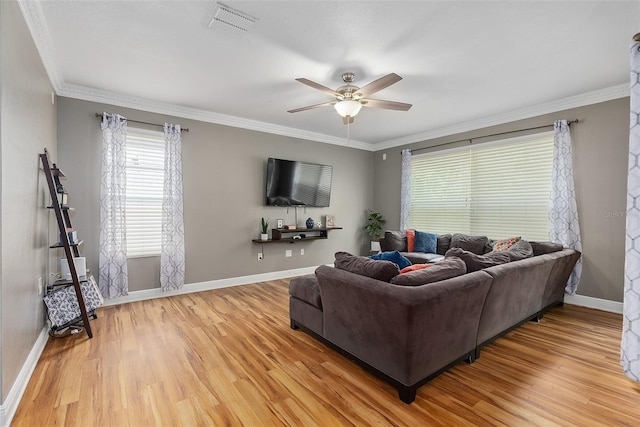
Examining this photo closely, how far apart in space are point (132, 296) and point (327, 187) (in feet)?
12.1

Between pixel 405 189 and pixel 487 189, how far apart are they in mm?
1546

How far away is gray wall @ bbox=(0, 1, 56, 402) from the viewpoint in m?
1.83

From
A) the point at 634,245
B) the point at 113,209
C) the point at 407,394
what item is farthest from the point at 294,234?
the point at 634,245

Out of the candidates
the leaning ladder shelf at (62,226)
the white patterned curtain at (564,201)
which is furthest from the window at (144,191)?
the white patterned curtain at (564,201)

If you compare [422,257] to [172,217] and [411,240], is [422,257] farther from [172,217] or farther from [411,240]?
[172,217]

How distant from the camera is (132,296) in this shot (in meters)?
4.09

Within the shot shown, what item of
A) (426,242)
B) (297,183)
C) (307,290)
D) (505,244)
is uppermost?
(297,183)

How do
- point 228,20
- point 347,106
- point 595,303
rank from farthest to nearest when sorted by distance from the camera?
1. point 595,303
2. point 347,106
3. point 228,20

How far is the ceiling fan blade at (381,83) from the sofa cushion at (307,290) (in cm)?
193

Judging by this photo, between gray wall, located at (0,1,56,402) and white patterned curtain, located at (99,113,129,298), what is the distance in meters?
0.91

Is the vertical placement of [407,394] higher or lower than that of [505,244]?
lower

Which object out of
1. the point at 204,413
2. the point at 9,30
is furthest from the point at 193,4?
the point at 204,413

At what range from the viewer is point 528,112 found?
438 cm

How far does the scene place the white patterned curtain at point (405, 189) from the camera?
6.05 m
